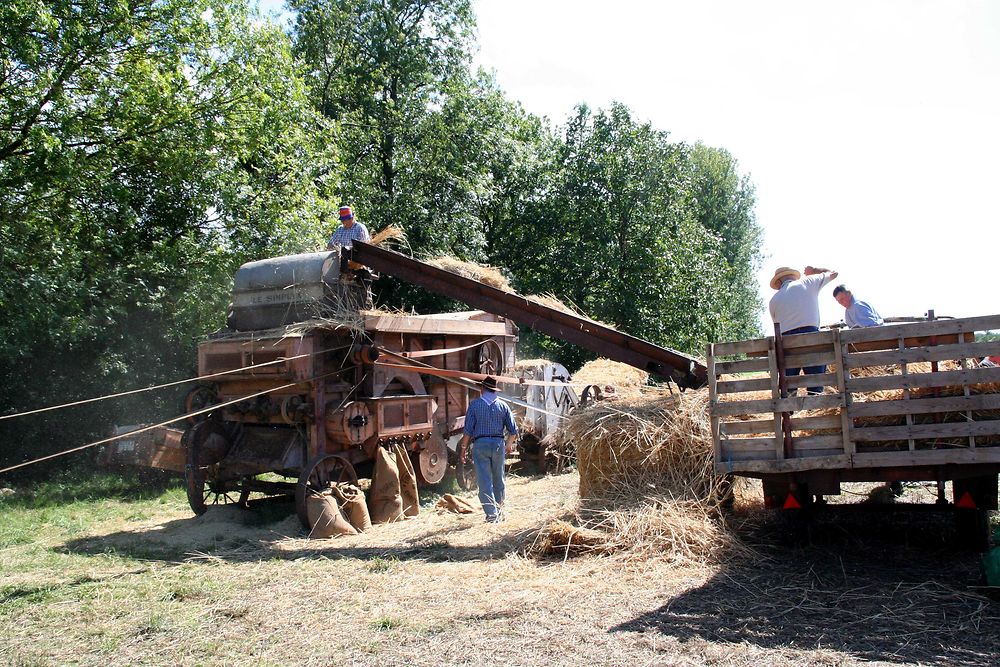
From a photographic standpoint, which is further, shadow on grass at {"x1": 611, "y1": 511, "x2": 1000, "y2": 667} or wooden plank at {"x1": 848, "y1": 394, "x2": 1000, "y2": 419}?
wooden plank at {"x1": 848, "y1": 394, "x2": 1000, "y2": 419}

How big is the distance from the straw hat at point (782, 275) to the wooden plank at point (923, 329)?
181 cm

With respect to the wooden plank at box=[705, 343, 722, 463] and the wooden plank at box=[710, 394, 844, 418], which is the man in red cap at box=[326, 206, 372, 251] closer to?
the wooden plank at box=[705, 343, 722, 463]

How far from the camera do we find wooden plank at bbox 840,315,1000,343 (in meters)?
5.55

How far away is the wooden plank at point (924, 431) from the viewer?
5434 mm

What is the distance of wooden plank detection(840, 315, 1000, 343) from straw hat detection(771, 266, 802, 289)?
1806mm

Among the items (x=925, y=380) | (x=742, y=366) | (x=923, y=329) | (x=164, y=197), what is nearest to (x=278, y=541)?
(x=742, y=366)

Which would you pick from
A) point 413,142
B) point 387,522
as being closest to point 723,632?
point 387,522

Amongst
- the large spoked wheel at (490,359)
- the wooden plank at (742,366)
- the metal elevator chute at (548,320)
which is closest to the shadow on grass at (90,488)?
the large spoked wheel at (490,359)

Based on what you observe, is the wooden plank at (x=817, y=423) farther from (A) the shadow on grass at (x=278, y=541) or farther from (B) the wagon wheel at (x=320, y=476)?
(B) the wagon wheel at (x=320, y=476)

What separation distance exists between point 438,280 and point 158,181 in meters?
7.10

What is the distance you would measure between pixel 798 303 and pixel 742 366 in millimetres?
1382

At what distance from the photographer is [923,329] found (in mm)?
5633

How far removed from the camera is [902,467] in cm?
563

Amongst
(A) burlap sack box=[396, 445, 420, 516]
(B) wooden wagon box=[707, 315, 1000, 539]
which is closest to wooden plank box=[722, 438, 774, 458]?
(B) wooden wagon box=[707, 315, 1000, 539]
